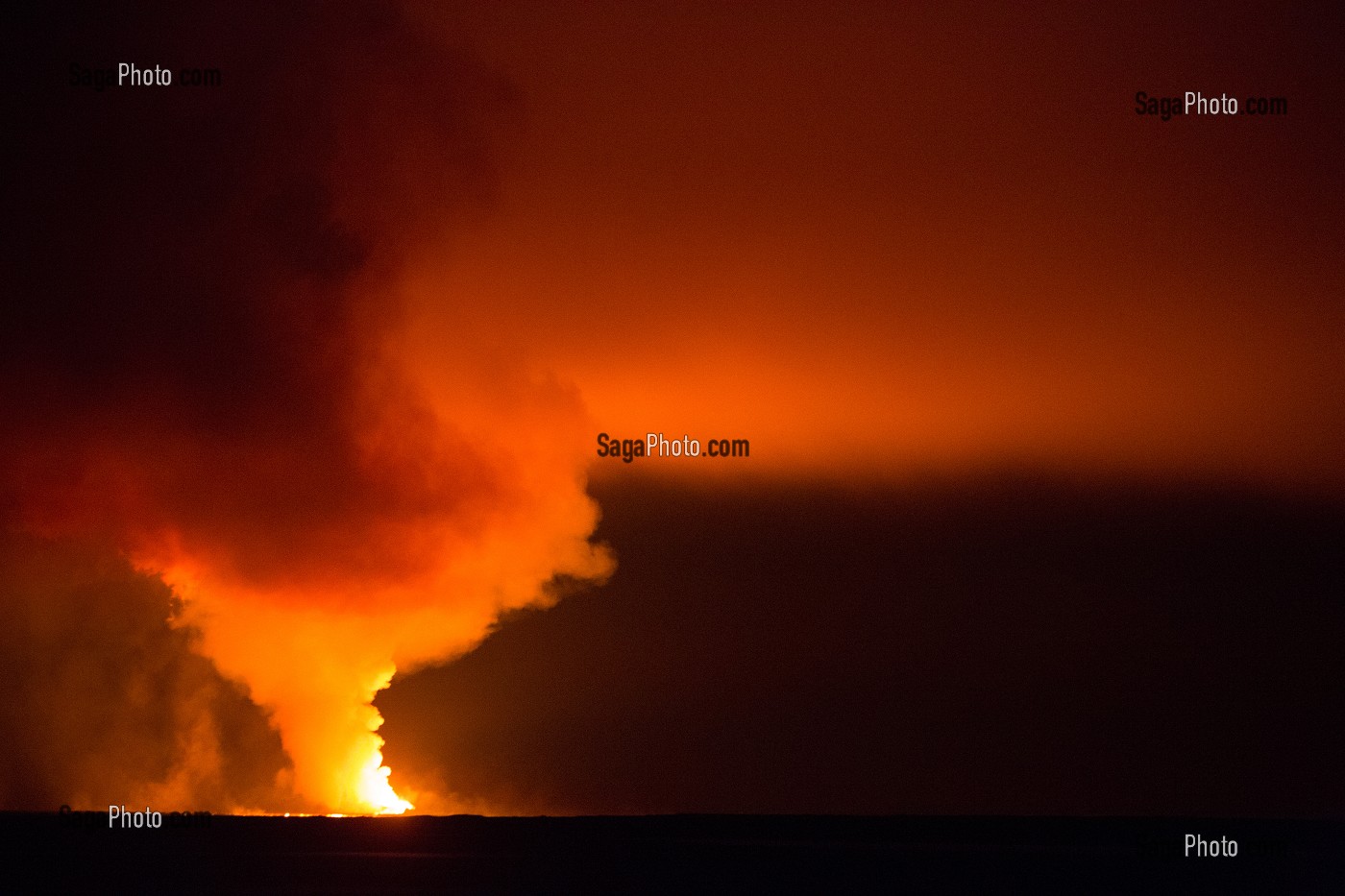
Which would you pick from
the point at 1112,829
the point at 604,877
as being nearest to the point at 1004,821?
the point at 1112,829

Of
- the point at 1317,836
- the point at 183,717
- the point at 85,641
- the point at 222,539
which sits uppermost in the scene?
the point at 222,539

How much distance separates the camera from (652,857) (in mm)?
17922

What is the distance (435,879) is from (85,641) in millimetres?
11429

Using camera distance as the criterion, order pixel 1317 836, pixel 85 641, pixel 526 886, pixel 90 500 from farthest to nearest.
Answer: pixel 85 641 → pixel 90 500 → pixel 1317 836 → pixel 526 886

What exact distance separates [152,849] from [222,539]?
599 centimetres

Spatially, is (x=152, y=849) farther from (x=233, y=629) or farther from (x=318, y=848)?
(x=233, y=629)

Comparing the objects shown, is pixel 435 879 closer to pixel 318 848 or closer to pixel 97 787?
pixel 318 848

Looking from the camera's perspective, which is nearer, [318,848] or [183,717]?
[318,848]

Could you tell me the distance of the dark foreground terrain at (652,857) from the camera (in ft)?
53.0

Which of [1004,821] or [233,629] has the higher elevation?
[233,629]

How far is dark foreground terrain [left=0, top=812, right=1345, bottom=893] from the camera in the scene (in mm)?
16156

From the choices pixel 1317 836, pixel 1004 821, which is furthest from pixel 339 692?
pixel 1317 836

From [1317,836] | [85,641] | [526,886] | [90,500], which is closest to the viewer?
[526,886]

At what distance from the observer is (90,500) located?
2236 cm
